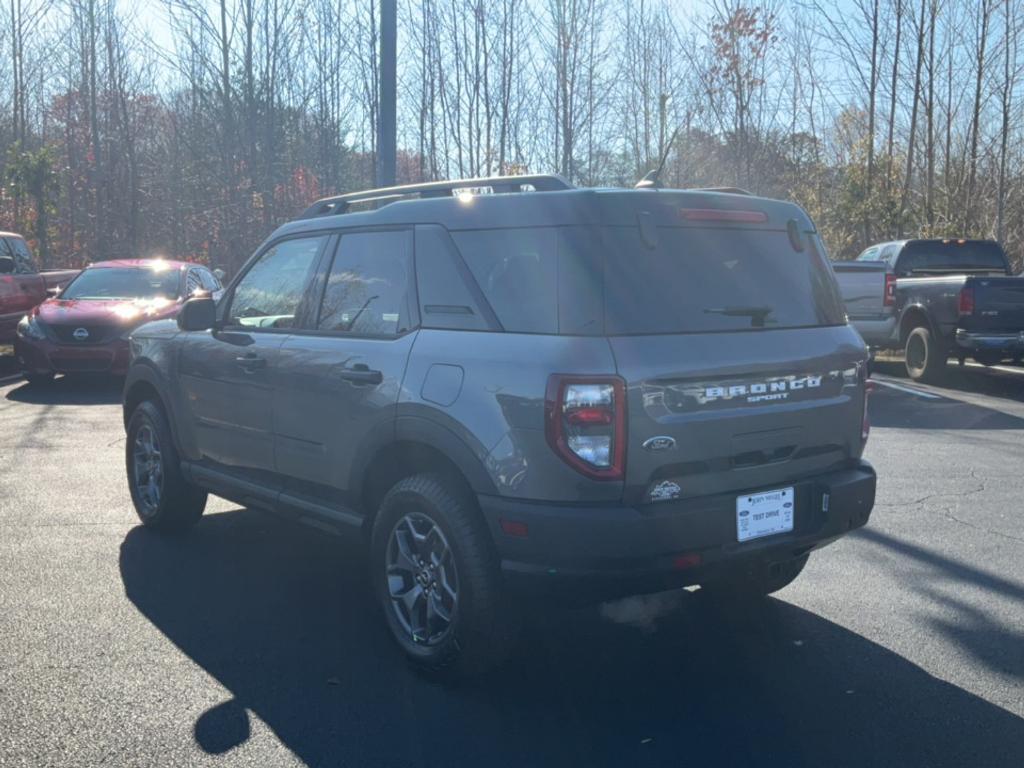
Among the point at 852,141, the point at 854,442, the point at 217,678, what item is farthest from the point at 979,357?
the point at 852,141

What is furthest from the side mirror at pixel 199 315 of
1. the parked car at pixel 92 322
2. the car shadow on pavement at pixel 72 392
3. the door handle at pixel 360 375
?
the parked car at pixel 92 322

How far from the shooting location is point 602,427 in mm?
3777

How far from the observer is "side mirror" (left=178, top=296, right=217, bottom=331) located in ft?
19.4

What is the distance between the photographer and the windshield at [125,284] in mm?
13648

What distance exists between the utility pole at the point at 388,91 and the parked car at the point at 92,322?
9.57 feet

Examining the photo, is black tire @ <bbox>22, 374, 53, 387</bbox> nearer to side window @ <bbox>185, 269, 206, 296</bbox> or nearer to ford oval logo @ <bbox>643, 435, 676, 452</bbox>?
side window @ <bbox>185, 269, 206, 296</bbox>

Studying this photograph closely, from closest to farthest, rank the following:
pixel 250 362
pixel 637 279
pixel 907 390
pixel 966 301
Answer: pixel 637 279 → pixel 250 362 → pixel 966 301 → pixel 907 390

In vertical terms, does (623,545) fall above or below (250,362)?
below

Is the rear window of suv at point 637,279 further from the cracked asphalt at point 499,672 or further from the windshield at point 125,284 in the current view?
the windshield at point 125,284

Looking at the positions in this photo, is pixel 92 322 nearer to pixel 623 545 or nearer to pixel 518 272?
pixel 518 272

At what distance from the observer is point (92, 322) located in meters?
12.6

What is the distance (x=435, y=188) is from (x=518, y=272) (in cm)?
119

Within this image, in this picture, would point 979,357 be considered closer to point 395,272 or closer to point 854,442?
point 854,442

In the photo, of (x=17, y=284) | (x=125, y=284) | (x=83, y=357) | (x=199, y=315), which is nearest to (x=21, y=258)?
(x=17, y=284)
